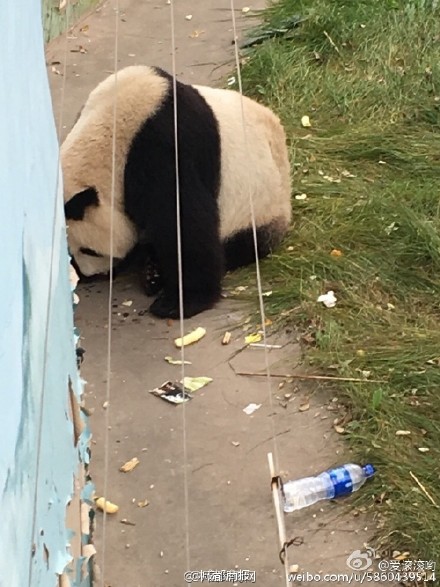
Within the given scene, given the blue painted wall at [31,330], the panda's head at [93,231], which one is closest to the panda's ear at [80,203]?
the panda's head at [93,231]

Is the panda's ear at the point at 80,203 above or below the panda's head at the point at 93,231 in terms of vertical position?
above

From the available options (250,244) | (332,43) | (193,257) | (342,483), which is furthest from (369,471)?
(332,43)

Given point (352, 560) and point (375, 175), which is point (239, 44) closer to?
point (375, 175)

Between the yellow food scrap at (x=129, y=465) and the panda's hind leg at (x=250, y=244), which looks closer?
the yellow food scrap at (x=129, y=465)

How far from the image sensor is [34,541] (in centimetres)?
156

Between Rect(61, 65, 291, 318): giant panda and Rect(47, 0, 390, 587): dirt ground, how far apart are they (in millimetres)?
165

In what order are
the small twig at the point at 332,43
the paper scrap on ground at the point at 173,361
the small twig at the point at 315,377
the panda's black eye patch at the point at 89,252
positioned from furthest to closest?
the small twig at the point at 332,43 → the panda's black eye patch at the point at 89,252 → the paper scrap on ground at the point at 173,361 → the small twig at the point at 315,377

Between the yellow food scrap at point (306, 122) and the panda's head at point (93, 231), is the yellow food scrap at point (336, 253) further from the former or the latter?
the yellow food scrap at point (306, 122)

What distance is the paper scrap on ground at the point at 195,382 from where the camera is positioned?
3.24 meters

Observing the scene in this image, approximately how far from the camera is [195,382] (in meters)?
3.26

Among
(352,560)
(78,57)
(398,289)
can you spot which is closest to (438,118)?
(398,289)

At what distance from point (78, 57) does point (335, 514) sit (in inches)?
134

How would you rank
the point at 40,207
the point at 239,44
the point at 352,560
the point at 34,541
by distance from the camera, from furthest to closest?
1. the point at 239,44
2. the point at 352,560
3. the point at 40,207
4. the point at 34,541

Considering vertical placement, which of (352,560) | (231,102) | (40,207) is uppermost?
(40,207)
